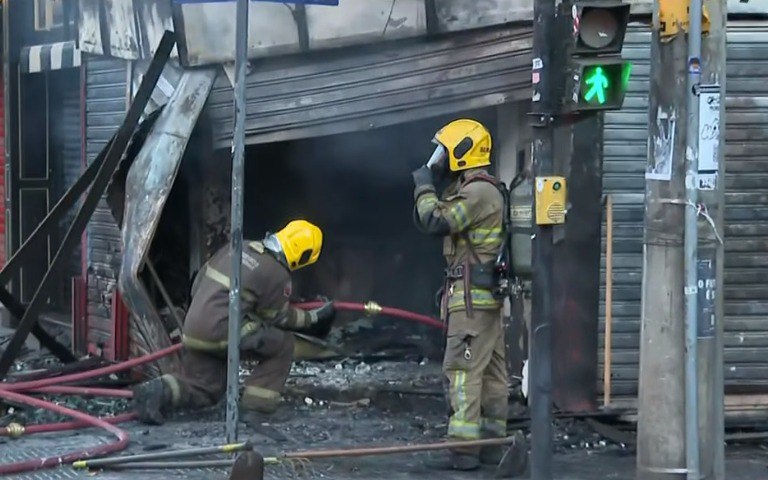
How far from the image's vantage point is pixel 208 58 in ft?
31.1

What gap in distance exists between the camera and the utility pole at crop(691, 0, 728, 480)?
6.82 metres

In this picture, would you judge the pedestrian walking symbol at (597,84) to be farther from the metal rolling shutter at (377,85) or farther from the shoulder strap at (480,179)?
the metal rolling shutter at (377,85)

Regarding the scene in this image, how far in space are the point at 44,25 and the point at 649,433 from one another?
8.02 m

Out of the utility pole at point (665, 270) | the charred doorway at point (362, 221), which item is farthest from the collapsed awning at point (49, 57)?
the utility pole at point (665, 270)

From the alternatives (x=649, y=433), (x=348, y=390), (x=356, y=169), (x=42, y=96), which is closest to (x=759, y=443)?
(x=649, y=433)

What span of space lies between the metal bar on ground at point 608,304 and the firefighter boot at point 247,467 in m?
3.10

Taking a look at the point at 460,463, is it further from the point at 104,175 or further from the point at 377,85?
the point at 104,175

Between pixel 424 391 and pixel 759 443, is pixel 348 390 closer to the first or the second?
pixel 424 391

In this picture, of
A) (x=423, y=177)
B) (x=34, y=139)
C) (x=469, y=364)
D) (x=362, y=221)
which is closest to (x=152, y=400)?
(x=469, y=364)

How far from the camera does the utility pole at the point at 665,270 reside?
22.7 feet

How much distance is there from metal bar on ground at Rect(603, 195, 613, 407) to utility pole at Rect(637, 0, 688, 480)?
194 centimetres

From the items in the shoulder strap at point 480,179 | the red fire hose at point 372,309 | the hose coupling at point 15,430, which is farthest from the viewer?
the red fire hose at point 372,309

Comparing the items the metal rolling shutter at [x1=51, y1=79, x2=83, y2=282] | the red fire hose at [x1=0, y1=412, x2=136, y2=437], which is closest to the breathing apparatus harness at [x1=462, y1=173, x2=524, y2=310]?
the red fire hose at [x1=0, y1=412, x2=136, y2=437]

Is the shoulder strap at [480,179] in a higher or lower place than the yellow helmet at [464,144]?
lower
